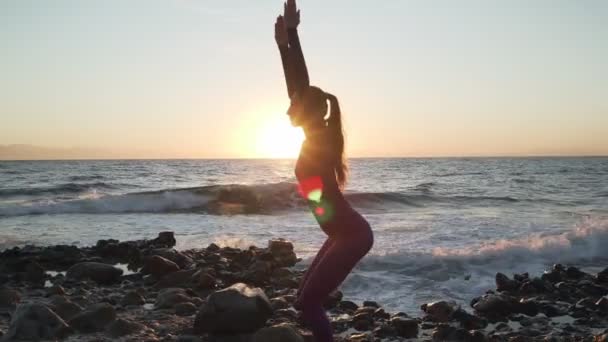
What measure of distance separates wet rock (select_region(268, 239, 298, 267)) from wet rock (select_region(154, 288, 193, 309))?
12.0 ft

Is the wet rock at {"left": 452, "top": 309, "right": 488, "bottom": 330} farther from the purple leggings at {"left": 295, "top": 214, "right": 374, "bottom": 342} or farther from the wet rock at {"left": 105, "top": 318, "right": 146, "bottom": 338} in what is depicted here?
the wet rock at {"left": 105, "top": 318, "right": 146, "bottom": 338}

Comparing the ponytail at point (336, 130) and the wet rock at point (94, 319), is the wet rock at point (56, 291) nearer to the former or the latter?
the wet rock at point (94, 319)

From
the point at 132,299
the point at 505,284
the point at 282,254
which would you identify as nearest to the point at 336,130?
the point at 132,299

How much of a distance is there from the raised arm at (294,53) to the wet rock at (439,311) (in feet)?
15.3

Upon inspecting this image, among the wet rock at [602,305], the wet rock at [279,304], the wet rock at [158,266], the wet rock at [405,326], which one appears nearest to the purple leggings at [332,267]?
the wet rock at [405,326]

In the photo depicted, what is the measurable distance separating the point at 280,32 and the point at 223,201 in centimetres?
2808

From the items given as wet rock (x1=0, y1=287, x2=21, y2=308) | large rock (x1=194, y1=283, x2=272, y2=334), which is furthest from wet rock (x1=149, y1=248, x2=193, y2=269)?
large rock (x1=194, y1=283, x2=272, y2=334)

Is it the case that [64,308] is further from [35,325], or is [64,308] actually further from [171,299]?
[171,299]

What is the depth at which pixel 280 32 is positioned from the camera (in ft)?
13.7

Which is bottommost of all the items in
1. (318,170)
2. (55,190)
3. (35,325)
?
(55,190)

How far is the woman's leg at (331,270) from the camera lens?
3961mm

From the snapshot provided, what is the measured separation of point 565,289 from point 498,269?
2.34 meters

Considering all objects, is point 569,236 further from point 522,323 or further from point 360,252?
point 360,252

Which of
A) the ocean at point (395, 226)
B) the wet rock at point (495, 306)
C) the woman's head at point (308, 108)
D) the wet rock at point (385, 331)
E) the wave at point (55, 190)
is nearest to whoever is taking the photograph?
the woman's head at point (308, 108)
